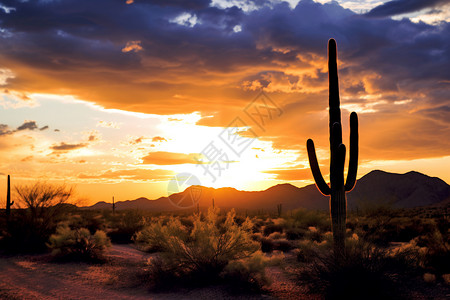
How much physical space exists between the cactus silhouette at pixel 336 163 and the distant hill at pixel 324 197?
112 meters

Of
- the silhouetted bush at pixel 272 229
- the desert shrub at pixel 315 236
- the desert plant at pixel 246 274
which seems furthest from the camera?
the silhouetted bush at pixel 272 229

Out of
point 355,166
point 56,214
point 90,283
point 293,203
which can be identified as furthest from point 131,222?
point 293,203

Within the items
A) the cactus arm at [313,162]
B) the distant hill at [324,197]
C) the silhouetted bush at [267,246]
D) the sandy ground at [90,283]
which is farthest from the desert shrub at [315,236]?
the distant hill at [324,197]

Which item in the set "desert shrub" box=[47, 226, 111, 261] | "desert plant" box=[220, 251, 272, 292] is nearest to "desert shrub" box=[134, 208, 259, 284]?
"desert plant" box=[220, 251, 272, 292]

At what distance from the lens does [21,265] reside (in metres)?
16.9

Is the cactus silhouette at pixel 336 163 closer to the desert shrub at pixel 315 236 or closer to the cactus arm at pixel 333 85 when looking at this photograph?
the cactus arm at pixel 333 85

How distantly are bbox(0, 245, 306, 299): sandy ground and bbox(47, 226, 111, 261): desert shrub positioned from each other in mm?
580

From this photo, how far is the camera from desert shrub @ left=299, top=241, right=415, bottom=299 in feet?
34.1

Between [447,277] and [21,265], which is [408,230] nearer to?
[447,277]

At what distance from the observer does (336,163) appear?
43.6ft

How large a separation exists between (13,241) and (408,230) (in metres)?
22.3

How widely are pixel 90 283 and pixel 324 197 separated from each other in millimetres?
151680

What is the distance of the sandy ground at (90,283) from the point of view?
39.6ft

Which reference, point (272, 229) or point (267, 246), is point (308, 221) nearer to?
point (272, 229)
